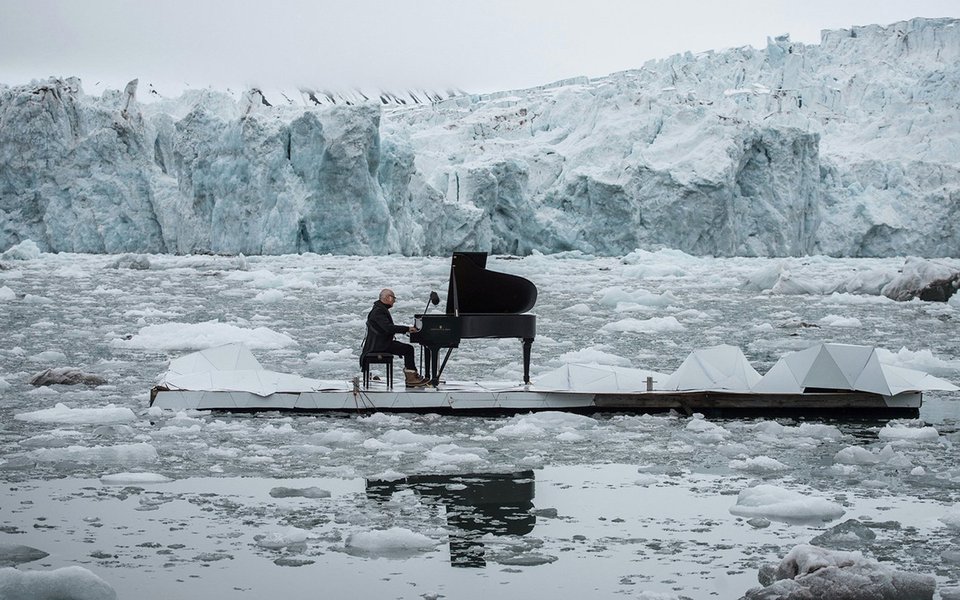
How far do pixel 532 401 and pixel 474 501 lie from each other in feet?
10.9

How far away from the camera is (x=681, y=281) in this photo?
3494cm

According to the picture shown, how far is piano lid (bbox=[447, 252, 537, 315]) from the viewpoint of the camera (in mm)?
9617

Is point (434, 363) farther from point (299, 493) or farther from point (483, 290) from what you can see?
point (299, 493)

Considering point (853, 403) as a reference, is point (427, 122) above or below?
above

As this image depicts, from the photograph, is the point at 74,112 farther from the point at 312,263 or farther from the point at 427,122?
the point at 427,122

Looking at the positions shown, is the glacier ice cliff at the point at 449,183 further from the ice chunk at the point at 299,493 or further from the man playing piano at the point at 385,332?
the ice chunk at the point at 299,493

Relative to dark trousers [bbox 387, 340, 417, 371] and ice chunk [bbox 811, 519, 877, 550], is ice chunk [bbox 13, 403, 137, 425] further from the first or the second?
ice chunk [bbox 811, 519, 877, 550]

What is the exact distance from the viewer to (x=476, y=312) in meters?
9.72

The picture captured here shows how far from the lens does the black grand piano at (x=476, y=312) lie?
9.43m

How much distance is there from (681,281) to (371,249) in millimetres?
15875

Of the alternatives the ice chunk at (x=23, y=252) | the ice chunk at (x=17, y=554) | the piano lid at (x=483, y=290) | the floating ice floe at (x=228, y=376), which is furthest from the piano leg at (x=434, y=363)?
the ice chunk at (x=23, y=252)

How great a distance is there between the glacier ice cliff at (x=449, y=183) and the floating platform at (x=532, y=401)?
34600 mm

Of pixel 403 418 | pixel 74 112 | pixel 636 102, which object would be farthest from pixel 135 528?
pixel 636 102

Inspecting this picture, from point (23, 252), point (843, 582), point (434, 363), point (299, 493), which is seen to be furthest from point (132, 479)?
point (23, 252)
